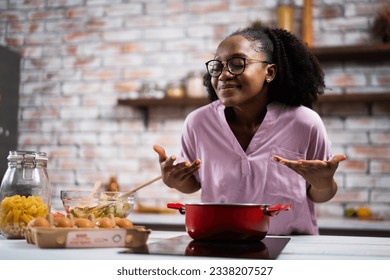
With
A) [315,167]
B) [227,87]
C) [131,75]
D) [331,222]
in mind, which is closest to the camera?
[315,167]

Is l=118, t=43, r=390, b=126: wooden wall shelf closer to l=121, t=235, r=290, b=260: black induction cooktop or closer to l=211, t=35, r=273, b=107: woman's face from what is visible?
l=211, t=35, r=273, b=107: woman's face

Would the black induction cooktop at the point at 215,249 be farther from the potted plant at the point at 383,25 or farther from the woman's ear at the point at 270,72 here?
the potted plant at the point at 383,25

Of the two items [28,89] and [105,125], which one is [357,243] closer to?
[105,125]

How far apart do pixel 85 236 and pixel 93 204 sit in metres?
0.19

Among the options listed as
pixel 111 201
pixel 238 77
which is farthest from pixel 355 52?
pixel 111 201

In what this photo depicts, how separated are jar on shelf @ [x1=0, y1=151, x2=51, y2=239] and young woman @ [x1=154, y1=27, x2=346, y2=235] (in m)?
0.31

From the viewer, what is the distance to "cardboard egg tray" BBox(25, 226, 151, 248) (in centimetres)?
78

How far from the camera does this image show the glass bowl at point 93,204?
96cm

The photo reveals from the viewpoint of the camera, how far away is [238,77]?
47.5 inches

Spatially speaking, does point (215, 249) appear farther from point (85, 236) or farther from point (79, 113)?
point (79, 113)

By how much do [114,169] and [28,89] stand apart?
0.68 meters

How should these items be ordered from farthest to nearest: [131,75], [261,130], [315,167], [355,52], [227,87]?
[131,75]
[355,52]
[261,130]
[227,87]
[315,167]

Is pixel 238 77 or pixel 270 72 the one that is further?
pixel 270 72
